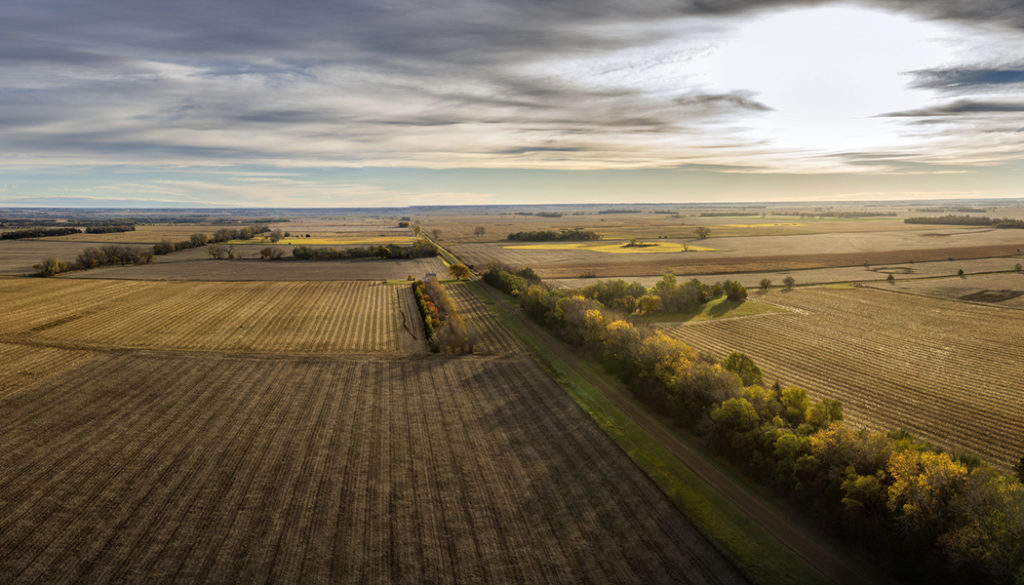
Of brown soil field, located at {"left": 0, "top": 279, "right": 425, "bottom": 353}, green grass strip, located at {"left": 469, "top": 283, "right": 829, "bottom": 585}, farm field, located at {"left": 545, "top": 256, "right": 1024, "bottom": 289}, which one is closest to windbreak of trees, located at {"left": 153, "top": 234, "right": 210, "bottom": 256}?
brown soil field, located at {"left": 0, "top": 279, "right": 425, "bottom": 353}

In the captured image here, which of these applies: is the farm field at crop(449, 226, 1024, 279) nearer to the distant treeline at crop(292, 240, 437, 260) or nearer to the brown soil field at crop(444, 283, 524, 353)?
the distant treeline at crop(292, 240, 437, 260)

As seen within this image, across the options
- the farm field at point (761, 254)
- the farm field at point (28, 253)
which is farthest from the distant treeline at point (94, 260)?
the farm field at point (761, 254)

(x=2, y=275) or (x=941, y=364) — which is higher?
(x=2, y=275)

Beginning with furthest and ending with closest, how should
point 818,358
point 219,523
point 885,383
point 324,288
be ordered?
point 324,288 < point 818,358 < point 885,383 < point 219,523

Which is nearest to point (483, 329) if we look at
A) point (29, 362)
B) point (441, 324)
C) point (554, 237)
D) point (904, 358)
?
point (441, 324)

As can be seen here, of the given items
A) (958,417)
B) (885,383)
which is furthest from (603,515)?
(885,383)

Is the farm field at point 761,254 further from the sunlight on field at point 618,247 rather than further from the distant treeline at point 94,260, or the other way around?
the distant treeline at point 94,260

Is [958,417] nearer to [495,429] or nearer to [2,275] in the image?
[495,429]
